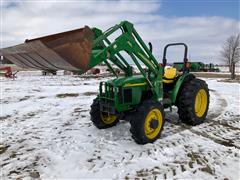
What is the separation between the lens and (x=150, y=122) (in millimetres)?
5281

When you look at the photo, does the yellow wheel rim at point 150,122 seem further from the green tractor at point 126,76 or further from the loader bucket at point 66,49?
the loader bucket at point 66,49

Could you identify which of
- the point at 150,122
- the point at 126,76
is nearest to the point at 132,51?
the point at 126,76

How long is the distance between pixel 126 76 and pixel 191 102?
1.66 metres

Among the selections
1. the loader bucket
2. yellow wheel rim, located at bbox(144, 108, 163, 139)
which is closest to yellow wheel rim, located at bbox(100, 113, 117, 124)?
yellow wheel rim, located at bbox(144, 108, 163, 139)

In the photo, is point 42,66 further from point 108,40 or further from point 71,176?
point 71,176

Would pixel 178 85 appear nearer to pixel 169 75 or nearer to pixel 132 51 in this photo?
pixel 169 75

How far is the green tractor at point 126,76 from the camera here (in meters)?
3.67

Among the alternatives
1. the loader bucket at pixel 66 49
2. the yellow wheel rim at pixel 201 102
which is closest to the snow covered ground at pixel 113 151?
the yellow wheel rim at pixel 201 102

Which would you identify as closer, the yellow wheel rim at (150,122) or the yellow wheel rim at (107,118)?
the yellow wheel rim at (150,122)

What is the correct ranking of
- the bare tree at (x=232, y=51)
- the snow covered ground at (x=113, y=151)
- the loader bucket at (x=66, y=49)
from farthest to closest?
1. the bare tree at (x=232, y=51)
2. the snow covered ground at (x=113, y=151)
3. the loader bucket at (x=66, y=49)

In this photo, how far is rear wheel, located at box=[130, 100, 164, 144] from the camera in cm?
500

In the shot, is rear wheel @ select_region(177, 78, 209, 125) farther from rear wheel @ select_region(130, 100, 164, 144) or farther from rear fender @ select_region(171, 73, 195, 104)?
rear wheel @ select_region(130, 100, 164, 144)

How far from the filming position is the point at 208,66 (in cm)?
4550

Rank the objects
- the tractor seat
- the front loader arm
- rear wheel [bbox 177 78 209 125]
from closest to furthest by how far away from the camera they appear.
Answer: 1. the front loader arm
2. rear wheel [bbox 177 78 209 125]
3. the tractor seat
